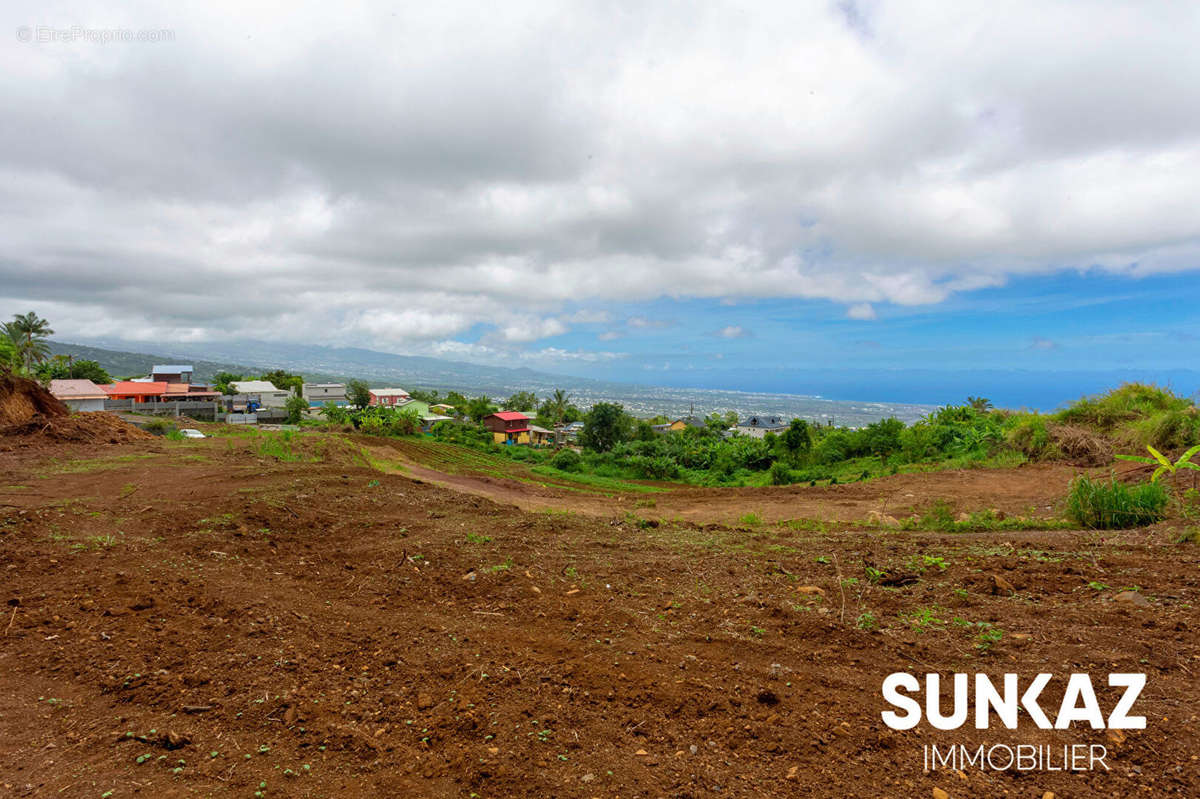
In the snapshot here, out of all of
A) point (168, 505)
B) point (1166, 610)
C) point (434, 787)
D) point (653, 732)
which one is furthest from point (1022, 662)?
point (168, 505)

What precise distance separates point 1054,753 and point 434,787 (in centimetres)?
297

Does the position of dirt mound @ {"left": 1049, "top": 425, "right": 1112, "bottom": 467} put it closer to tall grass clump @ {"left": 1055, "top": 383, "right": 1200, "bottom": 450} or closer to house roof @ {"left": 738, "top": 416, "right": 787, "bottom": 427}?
tall grass clump @ {"left": 1055, "top": 383, "right": 1200, "bottom": 450}

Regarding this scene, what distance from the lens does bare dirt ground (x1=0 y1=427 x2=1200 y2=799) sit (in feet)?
8.61

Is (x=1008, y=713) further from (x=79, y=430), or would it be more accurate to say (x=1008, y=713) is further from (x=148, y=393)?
(x=148, y=393)

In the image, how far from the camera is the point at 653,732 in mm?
2912

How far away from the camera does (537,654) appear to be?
3734mm

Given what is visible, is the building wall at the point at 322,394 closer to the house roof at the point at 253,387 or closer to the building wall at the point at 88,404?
the house roof at the point at 253,387

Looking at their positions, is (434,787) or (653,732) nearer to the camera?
(434,787)

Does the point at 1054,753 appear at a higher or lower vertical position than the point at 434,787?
higher

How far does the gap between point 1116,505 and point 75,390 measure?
67394mm

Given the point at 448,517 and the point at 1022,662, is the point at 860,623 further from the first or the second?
the point at 448,517

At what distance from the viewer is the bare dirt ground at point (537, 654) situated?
262 centimetres

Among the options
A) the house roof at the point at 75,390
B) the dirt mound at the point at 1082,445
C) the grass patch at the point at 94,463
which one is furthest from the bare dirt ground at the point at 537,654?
the house roof at the point at 75,390

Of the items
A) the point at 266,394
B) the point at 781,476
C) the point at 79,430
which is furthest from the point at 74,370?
the point at 781,476
